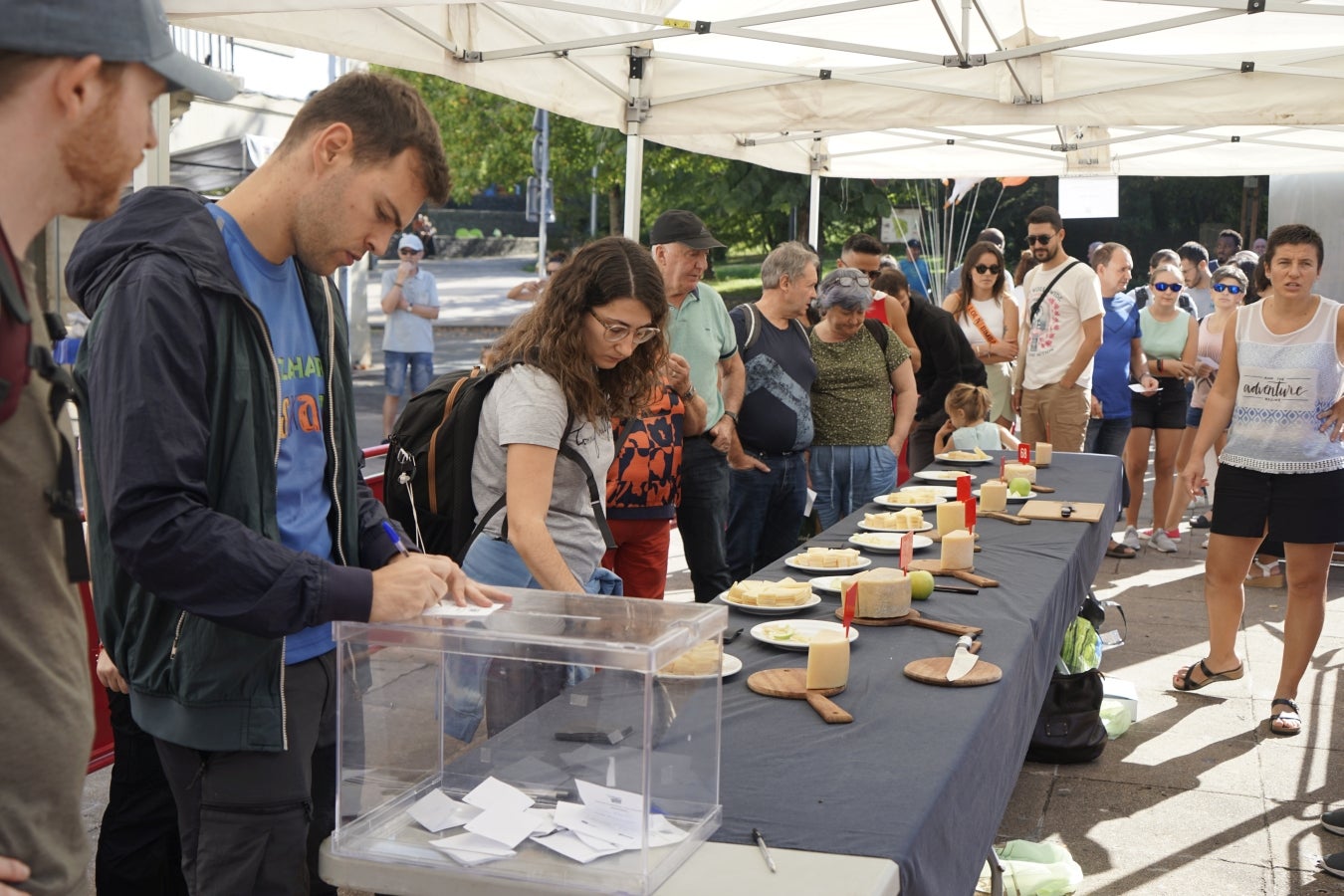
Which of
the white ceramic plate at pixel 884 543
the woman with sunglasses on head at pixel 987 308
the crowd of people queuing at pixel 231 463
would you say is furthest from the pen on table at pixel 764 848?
the woman with sunglasses on head at pixel 987 308

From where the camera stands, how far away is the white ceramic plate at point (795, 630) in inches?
111

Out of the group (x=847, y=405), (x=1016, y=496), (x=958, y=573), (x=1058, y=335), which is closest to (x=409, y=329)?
(x=1058, y=335)

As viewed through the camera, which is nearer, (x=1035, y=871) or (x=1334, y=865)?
(x=1035, y=871)

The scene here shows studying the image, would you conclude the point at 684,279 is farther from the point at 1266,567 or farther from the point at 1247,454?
the point at 1266,567

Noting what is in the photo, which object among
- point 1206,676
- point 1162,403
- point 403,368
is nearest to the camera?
point 1206,676

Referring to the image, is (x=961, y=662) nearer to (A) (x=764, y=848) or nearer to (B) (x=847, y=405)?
(A) (x=764, y=848)

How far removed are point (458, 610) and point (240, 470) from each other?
35 centimetres

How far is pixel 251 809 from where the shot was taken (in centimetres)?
183

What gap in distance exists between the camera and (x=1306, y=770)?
4.44m

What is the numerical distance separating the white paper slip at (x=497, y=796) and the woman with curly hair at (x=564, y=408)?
32.0 inches

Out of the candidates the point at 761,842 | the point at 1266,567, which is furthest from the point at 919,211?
the point at 761,842

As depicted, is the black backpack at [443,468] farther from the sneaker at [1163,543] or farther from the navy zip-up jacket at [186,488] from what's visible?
the sneaker at [1163,543]

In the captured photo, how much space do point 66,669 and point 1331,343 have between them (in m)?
4.70

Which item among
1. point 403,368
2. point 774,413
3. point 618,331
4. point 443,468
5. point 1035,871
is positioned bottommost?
point 1035,871
